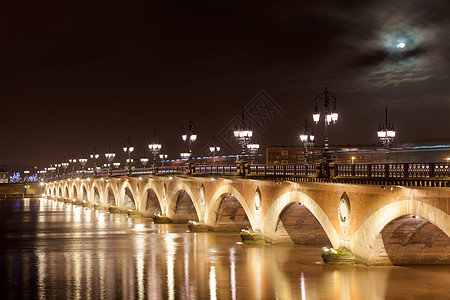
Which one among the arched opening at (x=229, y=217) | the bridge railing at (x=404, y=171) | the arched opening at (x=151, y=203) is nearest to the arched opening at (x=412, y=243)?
the bridge railing at (x=404, y=171)

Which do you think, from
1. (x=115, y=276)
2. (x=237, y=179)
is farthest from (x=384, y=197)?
(x=237, y=179)

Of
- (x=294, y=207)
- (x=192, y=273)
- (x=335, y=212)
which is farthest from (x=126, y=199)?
(x=335, y=212)

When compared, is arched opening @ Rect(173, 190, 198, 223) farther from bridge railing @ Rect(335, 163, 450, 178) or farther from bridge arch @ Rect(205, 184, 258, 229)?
bridge railing @ Rect(335, 163, 450, 178)

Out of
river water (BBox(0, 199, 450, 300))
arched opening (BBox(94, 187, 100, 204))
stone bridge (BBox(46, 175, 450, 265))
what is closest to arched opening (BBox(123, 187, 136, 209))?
stone bridge (BBox(46, 175, 450, 265))

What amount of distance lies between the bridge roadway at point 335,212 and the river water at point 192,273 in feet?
3.15

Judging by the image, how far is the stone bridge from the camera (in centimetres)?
2525

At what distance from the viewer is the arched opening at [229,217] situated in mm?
50625

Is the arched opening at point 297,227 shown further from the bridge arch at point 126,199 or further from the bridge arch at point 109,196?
the bridge arch at point 109,196

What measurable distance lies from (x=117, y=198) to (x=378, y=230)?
65318mm

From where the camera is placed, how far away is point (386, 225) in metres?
26.7

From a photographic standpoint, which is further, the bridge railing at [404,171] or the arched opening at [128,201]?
the arched opening at [128,201]

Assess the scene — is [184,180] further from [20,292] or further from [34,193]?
[34,193]

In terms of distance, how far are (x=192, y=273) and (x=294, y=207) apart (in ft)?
28.6

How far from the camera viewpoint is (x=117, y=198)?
8906cm
